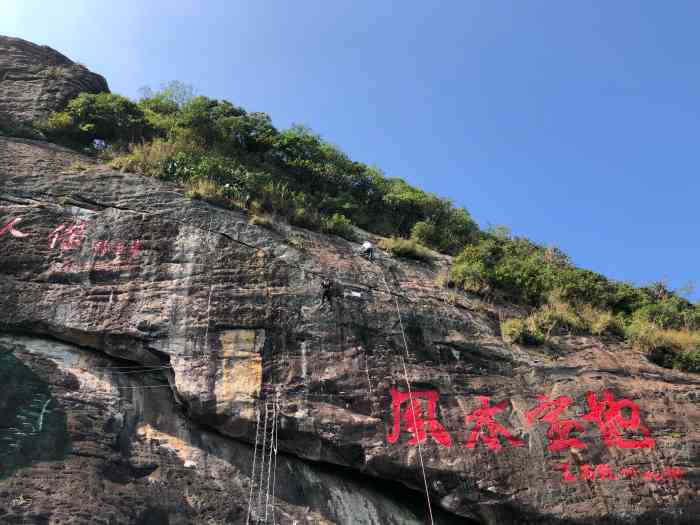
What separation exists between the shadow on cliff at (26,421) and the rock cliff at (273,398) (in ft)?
0.08

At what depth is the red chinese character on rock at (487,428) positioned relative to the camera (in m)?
8.34

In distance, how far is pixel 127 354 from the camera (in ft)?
28.0

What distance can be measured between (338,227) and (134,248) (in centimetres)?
425

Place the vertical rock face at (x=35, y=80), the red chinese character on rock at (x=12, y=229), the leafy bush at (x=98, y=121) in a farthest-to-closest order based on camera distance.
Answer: the vertical rock face at (x=35, y=80)
the leafy bush at (x=98, y=121)
the red chinese character on rock at (x=12, y=229)

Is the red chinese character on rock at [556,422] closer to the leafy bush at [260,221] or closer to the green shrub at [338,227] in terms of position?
the green shrub at [338,227]

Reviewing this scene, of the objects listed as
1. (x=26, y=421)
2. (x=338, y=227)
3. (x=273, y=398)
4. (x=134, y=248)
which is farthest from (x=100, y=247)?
(x=338, y=227)

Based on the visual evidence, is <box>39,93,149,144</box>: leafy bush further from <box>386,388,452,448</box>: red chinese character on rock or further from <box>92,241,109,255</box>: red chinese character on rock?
<box>386,388,452,448</box>: red chinese character on rock

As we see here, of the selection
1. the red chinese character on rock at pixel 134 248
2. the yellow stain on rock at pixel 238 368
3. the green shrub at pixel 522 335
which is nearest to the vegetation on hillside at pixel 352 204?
the green shrub at pixel 522 335

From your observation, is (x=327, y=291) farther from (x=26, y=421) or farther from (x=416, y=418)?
(x=26, y=421)

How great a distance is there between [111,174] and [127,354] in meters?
3.98

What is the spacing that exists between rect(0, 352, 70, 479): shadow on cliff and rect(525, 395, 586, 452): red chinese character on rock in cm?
656

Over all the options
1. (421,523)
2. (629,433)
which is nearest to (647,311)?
(629,433)

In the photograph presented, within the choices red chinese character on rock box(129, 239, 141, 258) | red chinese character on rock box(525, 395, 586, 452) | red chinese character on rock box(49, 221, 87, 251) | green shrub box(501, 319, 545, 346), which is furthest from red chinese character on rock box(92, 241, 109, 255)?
red chinese character on rock box(525, 395, 586, 452)

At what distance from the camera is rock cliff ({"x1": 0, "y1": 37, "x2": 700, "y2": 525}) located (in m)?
7.37
